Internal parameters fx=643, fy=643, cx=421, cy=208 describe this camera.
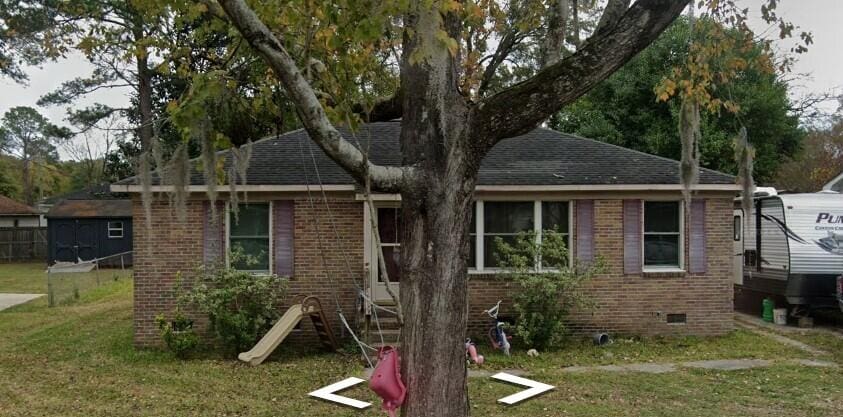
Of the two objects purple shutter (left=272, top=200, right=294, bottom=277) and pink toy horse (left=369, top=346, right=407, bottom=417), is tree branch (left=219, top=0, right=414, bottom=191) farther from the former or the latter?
purple shutter (left=272, top=200, right=294, bottom=277)

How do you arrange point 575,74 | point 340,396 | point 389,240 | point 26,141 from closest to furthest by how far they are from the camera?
1. point 575,74
2. point 340,396
3. point 389,240
4. point 26,141

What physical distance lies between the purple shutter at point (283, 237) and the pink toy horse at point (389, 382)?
20.2 ft

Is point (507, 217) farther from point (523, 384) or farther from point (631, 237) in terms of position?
point (523, 384)

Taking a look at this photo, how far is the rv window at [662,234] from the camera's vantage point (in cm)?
1128

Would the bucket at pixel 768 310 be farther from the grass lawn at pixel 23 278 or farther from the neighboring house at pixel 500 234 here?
the grass lawn at pixel 23 278

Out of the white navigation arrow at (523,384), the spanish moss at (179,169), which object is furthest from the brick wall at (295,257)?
the spanish moss at (179,169)

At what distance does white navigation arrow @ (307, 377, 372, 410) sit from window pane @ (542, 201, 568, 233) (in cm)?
460

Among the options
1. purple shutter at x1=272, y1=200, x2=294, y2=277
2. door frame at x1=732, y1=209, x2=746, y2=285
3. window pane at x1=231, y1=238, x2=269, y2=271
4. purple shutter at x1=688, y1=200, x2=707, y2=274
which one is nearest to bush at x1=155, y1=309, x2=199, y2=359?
window pane at x1=231, y1=238, x2=269, y2=271

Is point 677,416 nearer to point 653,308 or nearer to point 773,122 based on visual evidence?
point 653,308

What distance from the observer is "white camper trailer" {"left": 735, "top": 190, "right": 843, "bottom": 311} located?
1230cm

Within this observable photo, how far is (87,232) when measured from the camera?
27.5 metres

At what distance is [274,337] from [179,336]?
1.47 metres

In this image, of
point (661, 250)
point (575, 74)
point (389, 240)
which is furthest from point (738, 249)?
point (575, 74)

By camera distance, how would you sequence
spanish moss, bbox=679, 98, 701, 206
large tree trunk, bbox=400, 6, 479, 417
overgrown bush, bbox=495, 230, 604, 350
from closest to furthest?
large tree trunk, bbox=400, 6, 479, 417 < spanish moss, bbox=679, 98, 701, 206 < overgrown bush, bbox=495, 230, 604, 350
